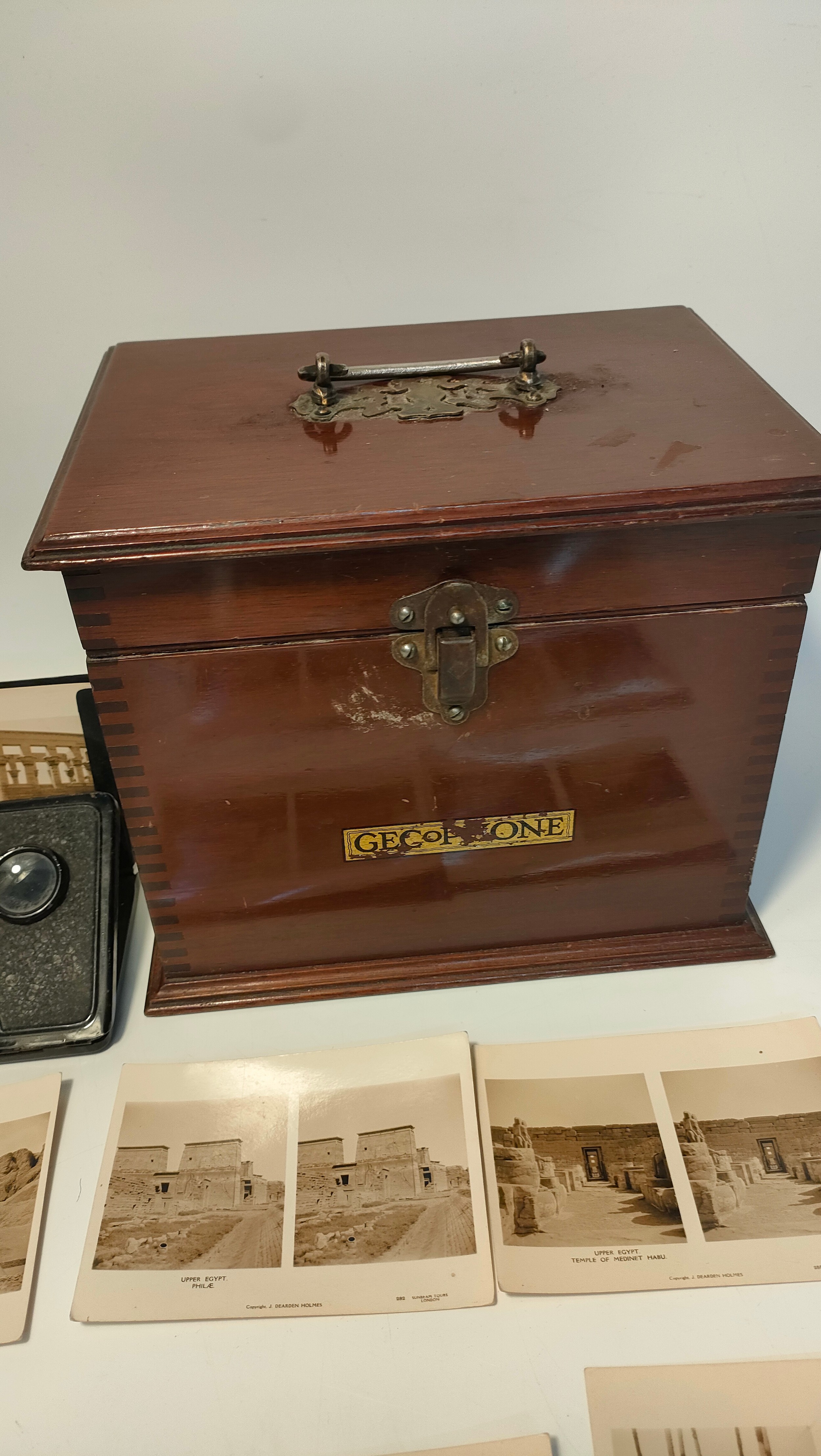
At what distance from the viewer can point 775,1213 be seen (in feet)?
3.93

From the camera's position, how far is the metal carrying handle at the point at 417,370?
4.28ft

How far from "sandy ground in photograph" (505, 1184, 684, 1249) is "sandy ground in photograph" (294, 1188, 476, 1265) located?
0.20ft

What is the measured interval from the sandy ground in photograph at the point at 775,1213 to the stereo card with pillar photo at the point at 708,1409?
0.12 m

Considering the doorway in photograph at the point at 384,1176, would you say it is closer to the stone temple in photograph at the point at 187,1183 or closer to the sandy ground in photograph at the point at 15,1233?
the stone temple in photograph at the point at 187,1183

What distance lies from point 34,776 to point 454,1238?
91 centimetres

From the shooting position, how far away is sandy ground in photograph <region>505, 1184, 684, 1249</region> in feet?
3.88

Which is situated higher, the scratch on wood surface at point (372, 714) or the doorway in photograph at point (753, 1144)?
the scratch on wood surface at point (372, 714)

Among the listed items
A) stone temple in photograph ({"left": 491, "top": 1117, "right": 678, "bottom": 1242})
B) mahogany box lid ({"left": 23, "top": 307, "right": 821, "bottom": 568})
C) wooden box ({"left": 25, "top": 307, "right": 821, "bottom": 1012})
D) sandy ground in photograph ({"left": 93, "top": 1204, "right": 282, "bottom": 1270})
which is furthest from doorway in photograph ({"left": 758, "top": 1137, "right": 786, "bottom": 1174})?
mahogany box lid ({"left": 23, "top": 307, "right": 821, "bottom": 568})

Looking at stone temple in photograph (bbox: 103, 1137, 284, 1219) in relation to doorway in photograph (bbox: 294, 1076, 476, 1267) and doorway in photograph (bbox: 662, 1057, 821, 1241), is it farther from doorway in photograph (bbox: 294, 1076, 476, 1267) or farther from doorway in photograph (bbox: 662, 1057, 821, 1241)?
doorway in photograph (bbox: 662, 1057, 821, 1241)

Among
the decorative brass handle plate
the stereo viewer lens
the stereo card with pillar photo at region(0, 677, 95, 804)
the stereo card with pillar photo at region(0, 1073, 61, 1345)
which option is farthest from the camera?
the stereo card with pillar photo at region(0, 677, 95, 804)

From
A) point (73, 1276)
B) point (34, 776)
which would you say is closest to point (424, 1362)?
point (73, 1276)

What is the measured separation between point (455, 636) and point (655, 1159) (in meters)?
0.63

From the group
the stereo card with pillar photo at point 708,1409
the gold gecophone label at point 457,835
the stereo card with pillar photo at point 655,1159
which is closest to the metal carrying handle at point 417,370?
the gold gecophone label at point 457,835

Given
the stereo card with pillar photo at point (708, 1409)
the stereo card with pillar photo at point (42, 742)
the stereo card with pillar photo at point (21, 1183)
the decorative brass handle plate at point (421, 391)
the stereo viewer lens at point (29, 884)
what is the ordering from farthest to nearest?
the stereo card with pillar photo at point (42, 742), the stereo viewer lens at point (29, 884), the decorative brass handle plate at point (421, 391), the stereo card with pillar photo at point (21, 1183), the stereo card with pillar photo at point (708, 1409)
